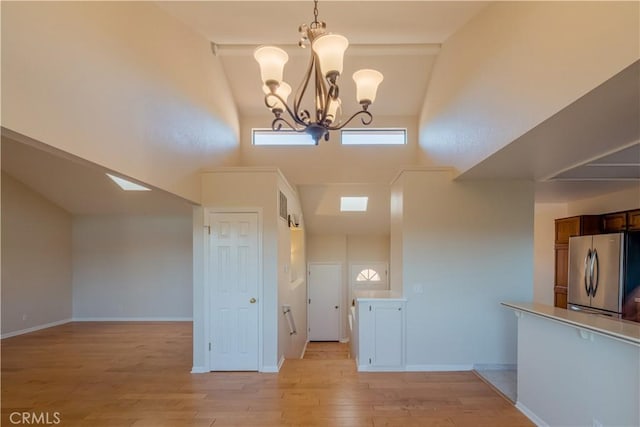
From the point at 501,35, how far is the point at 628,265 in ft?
10.8

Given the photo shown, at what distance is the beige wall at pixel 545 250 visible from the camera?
5852 mm

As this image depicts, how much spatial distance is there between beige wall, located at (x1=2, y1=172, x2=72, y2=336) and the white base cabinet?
19.6 ft

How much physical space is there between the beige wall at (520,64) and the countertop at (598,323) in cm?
144

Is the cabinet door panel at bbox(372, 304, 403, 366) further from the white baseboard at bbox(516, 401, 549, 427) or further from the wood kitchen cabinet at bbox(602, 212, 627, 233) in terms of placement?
the wood kitchen cabinet at bbox(602, 212, 627, 233)

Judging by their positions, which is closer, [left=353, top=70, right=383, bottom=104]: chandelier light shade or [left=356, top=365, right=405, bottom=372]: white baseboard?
[left=353, top=70, right=383, bottom=104]: chandelier light shade

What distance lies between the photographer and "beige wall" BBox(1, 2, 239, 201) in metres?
1.76

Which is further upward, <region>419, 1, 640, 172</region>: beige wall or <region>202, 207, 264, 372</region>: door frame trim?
<region>419, 1, 640, 172</region>: beige wall

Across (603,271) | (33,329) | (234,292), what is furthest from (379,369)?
(33,329)

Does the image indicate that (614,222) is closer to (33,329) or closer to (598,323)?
(598,323)

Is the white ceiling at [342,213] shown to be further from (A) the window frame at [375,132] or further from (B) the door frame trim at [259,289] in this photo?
(B) the door frame trim at [259,289]

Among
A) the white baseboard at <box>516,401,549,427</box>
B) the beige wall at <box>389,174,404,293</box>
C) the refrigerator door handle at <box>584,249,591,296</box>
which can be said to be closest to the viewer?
the white baseboard at <box>516,401,549,427</box>

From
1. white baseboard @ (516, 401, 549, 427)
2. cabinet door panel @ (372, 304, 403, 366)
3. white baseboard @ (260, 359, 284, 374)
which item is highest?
cabinet door panel @ (372, 304, 403, 366)

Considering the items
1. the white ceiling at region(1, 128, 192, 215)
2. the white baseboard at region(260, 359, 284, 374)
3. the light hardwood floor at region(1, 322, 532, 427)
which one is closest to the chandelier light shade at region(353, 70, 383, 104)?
the light hardwood floor at region(1, 322, 532, 427)

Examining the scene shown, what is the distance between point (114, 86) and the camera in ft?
8.26
